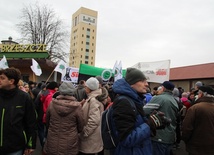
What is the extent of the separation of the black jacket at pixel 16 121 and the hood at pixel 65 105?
428mm

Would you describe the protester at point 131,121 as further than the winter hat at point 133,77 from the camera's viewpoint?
No

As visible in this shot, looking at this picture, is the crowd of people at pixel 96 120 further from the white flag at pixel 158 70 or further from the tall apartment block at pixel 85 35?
the tall apartment block at pixel 85 35

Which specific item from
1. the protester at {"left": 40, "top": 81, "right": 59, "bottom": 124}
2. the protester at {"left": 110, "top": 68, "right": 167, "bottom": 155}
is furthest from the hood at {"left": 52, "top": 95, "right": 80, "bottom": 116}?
the protester at {"left": 40, "top": 81, "right": 59, "bottom": 124}

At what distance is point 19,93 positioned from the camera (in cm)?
319

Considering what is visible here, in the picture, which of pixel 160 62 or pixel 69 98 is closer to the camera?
pixel 69 98

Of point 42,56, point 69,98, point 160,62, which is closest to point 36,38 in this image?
point 42,56

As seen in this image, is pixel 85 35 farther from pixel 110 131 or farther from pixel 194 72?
pixel 110 131

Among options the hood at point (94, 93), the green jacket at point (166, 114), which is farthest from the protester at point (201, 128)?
the hood at point (94, 93)

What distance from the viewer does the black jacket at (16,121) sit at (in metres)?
3.01

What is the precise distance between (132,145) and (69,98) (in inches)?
65.9

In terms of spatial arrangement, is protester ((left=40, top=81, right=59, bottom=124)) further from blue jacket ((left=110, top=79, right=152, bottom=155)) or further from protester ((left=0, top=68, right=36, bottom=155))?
blue jacket ((left=110, top=79, right=152, bottom=155))

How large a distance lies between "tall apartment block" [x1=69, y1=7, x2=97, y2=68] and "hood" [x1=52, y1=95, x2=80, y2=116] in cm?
9646

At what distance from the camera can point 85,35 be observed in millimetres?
102875

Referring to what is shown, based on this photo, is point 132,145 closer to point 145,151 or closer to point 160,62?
point 145,151
